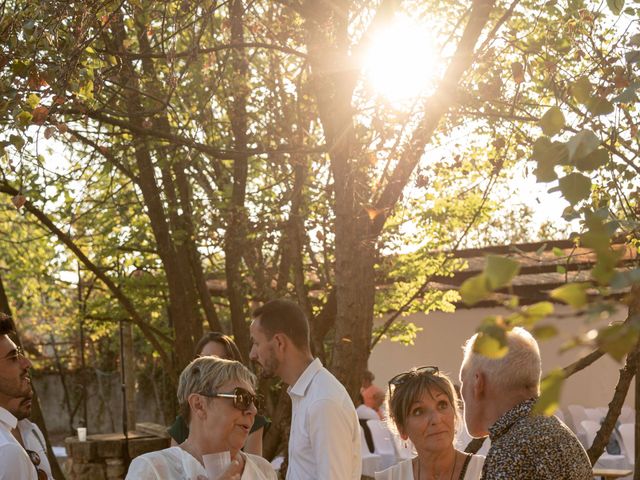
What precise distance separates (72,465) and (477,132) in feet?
17.5

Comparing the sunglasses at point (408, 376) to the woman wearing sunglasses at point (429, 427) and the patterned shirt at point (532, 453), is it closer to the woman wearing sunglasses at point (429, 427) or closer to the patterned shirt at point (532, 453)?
the woman wearing sunglasses at point (429, 427)

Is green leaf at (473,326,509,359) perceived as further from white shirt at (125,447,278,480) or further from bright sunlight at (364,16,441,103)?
bright sunlight at (364,16,441,103)

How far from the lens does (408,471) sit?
4.89 m

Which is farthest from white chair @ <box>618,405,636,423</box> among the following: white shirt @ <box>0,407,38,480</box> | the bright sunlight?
white shirt @ <box>0,407,38,480</box>

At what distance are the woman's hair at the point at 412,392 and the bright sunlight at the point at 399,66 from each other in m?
3.22

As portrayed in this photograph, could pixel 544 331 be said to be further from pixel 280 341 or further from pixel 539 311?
pixel 280 341

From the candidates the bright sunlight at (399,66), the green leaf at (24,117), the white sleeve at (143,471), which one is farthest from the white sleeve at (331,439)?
the bright sunlight at (399,66)

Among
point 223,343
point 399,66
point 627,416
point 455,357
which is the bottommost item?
point 627,416

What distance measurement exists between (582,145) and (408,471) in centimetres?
328

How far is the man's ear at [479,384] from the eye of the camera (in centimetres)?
348

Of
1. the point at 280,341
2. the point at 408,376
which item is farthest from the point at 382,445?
the point at 408,376

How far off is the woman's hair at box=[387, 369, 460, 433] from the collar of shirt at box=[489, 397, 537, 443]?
145 cm

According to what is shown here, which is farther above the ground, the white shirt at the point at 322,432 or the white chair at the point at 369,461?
the white shirt at the point at 322,432

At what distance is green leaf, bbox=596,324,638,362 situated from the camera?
1.37 metres
